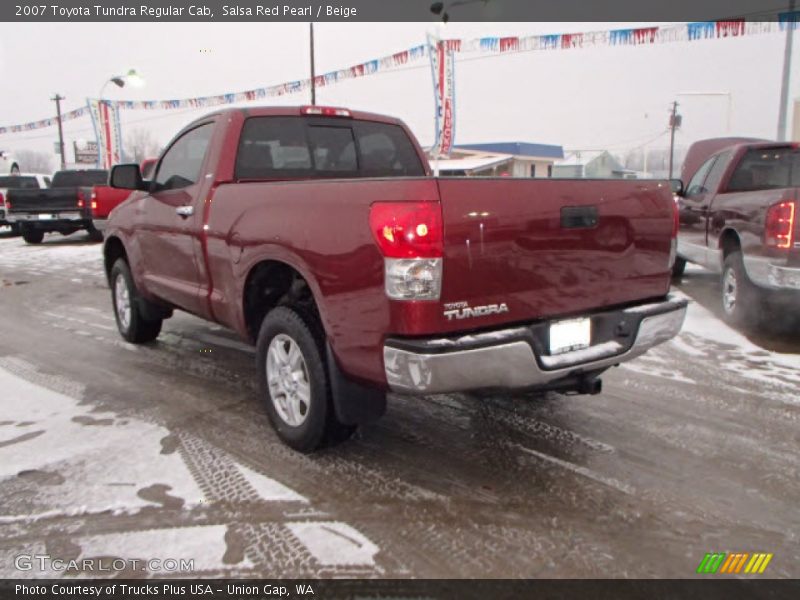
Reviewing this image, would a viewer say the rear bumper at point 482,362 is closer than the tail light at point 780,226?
Yes

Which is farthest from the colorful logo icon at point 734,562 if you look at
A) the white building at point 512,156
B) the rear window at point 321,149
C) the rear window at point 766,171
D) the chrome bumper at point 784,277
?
the white building at point 512,156

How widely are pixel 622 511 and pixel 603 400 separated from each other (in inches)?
60.1

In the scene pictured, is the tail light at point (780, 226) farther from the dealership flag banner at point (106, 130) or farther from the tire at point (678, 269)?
the dealership flag banner at point (106, 130)

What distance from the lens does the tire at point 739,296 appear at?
6176mm

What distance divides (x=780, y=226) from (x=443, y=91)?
12.8 m

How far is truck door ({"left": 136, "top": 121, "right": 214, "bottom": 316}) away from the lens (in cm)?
420

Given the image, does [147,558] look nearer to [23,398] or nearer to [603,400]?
[23,398]

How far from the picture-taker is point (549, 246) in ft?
9.41

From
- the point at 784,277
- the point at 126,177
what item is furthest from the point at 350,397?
the point at 784,277

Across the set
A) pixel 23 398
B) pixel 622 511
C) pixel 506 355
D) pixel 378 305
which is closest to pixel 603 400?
pixel 622 511

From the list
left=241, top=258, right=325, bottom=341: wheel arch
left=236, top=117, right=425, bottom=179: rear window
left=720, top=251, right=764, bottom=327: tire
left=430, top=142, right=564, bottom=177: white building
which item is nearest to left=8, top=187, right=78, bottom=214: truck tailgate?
left=236, top=117, right=425, bottom=179: rear window

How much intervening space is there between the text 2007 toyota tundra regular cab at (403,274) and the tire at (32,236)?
1462cm

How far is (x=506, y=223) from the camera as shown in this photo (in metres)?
2.71

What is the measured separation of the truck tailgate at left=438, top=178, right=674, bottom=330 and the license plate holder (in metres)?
0.06
